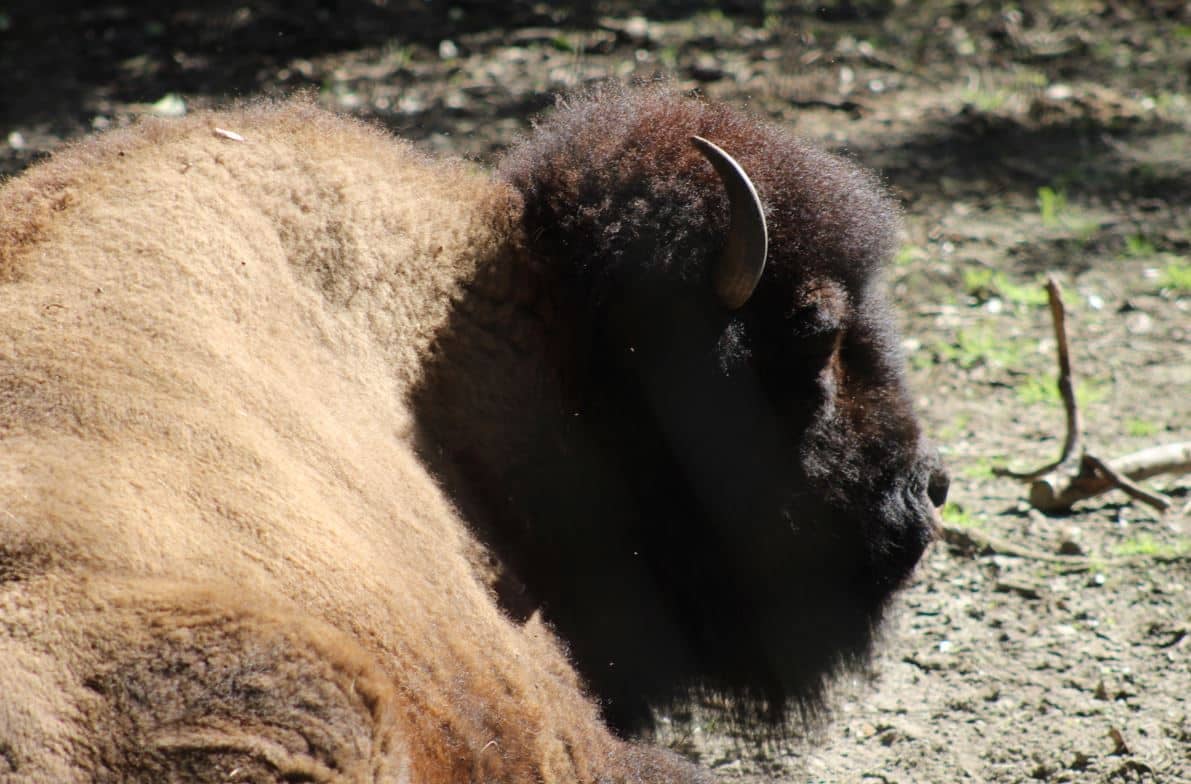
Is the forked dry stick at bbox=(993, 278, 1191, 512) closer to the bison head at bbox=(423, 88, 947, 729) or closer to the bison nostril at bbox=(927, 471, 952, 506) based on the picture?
the bison nostril at bbox=(927, 471, 952, 506)

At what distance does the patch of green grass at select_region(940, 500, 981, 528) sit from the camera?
12.4ft

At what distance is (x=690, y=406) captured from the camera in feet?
7.68

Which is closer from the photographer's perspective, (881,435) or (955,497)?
(881,435)

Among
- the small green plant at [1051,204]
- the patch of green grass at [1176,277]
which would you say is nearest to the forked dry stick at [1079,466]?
the patch of green grass at [1176,277]

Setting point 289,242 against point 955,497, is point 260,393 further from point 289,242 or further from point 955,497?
point 955,497

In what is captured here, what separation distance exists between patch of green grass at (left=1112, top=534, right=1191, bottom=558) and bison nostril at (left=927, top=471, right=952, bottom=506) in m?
1.20

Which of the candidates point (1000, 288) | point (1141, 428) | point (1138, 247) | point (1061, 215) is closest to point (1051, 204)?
point (1061, 215)

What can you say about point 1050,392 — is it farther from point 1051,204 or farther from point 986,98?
point 986,98

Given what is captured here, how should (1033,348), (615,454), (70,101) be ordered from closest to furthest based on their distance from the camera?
(615,454) → (1033,348) → (70,101)

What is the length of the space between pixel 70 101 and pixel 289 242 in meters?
4.83

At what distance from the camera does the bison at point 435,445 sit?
1.62 m

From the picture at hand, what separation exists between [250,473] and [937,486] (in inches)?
63.0

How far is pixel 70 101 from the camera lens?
20.8 feet

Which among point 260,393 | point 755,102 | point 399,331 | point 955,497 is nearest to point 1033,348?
point 955,497
